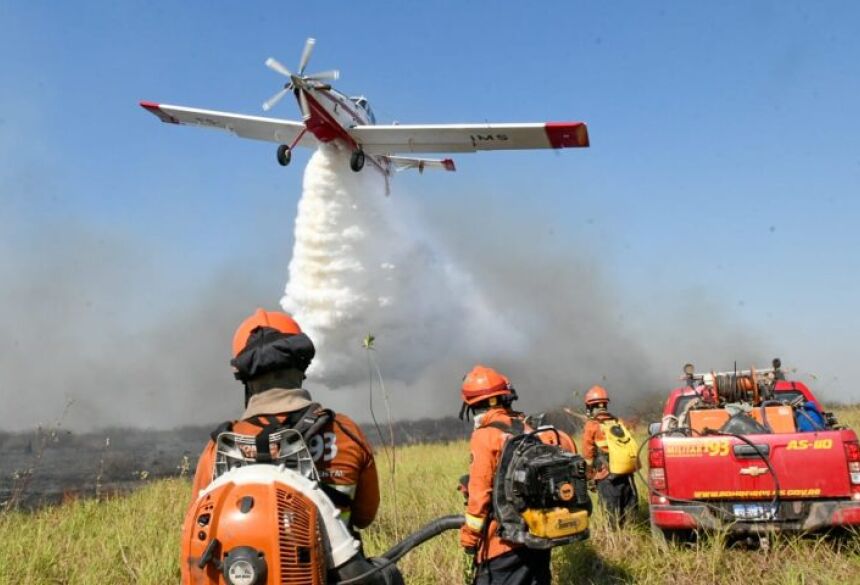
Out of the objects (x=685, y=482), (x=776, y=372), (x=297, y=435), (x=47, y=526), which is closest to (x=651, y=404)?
(x=776, y=372)

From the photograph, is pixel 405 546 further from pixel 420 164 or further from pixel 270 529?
pixel 420 164

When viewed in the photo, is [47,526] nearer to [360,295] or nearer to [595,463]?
[595,463]

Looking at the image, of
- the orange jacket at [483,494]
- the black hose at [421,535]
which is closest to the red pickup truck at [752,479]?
the orange jacket at [483,494]

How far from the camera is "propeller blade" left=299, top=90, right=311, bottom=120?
1772 centimetres

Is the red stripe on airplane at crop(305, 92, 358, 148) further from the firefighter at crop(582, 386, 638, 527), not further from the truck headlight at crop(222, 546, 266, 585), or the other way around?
the truck headlight at crop(222, 546, 266, 585)

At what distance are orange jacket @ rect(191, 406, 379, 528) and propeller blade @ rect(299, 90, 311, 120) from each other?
16.3m

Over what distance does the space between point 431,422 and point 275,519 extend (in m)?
33.6

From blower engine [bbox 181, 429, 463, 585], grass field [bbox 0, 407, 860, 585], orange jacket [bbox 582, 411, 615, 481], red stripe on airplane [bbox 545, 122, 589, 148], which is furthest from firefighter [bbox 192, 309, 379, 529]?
red stripe on airplane [bbox 545, 122, 589, 148]

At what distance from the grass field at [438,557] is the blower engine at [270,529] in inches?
104

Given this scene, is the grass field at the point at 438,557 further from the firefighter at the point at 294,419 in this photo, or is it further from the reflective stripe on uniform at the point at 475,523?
the firefighter at the point at 294,419

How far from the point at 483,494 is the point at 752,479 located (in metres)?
3.45

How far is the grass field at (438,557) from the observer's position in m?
5.38

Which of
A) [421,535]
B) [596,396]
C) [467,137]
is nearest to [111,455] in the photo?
[467,137]

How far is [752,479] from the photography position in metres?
6.19
